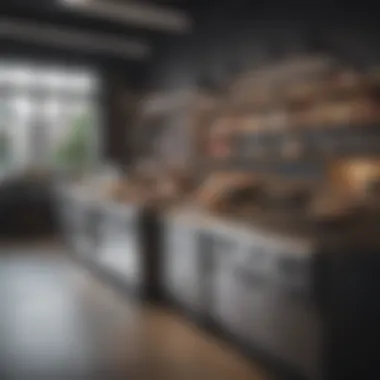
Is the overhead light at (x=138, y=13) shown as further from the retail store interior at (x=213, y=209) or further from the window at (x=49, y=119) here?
the window at (x=49, y=119)

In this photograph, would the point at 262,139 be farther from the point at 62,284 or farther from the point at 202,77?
the point at 62,284

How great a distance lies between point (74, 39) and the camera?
7133 mm

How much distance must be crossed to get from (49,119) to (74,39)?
6.27 feet

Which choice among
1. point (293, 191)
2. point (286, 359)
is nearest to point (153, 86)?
point (293, 191)

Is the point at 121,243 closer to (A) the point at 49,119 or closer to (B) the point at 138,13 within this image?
(B) the point at 138,13

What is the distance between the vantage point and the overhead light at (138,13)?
5254 millimetres

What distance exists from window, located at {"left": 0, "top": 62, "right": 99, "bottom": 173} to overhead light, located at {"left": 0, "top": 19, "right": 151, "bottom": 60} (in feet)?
2.72

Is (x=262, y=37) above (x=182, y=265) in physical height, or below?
above

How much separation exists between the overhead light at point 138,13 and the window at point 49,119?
98.1 inches

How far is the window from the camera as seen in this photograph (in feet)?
27.4

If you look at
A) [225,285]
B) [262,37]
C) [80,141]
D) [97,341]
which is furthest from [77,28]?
[225,285]

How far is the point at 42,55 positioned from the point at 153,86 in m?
1.82

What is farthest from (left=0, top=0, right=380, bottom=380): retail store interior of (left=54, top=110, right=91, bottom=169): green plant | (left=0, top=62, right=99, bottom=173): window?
(left=54, top=110, right=91, bottom=169): green plant

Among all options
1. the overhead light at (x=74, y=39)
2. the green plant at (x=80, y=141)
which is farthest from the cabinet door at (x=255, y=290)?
the green plant at (x=80, y=141)
